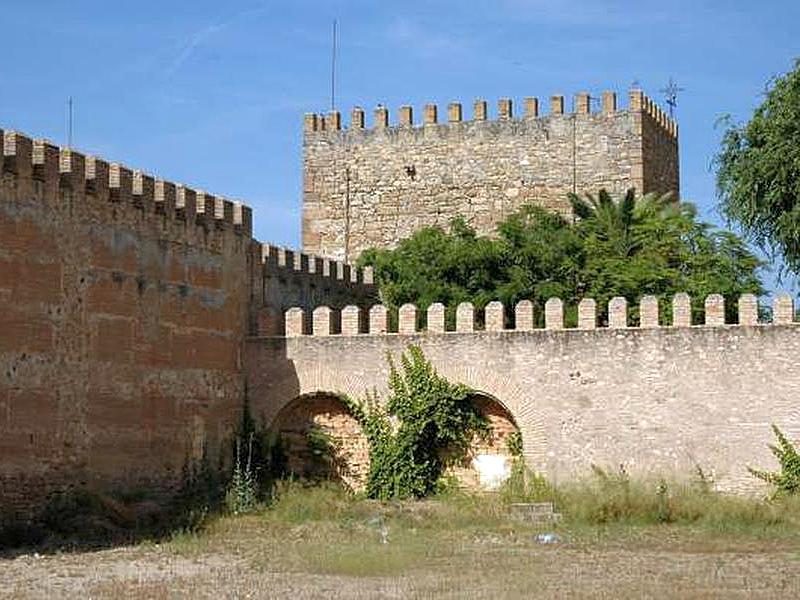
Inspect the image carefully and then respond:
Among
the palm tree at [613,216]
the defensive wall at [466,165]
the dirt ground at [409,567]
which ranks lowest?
Result: the dirt ground at [409,567]

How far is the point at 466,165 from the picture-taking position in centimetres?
3372

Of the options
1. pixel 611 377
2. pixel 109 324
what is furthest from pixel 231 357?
pixel 611 377

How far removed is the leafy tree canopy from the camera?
1097 inches

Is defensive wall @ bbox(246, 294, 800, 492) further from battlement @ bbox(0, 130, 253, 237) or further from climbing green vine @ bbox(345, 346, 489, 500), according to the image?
battlement @ bbox(0, 130, 253, 237)

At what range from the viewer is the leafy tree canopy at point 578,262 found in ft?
→ 91.5

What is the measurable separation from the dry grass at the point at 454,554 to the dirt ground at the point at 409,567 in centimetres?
2

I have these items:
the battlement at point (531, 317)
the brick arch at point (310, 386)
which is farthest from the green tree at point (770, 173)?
the brick arch at point (310, 386)

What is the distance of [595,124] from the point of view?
32719 mm

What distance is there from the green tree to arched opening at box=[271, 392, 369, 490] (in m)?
7.16

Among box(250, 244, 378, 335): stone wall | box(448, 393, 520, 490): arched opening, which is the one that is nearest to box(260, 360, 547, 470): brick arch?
box(448, 393, 520, 490): arched opening

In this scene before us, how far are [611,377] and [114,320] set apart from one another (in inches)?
294

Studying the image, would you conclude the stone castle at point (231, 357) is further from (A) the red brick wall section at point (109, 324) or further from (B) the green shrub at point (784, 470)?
(B) the green shrub at point (784, 470)

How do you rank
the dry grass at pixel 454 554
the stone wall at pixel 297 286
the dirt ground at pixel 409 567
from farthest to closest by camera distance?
the stone wall at pixel 297 286 → the dry grass at pixel 454 554 → the dirt ground at pixel 409 567

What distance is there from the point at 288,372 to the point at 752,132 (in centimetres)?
848
